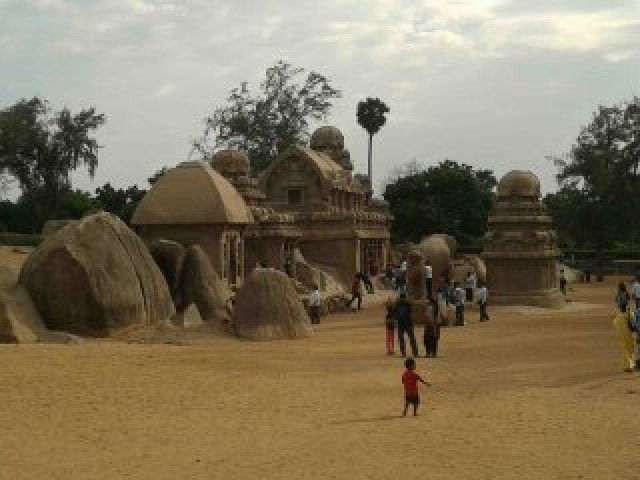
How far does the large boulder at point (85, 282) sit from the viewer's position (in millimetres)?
21062

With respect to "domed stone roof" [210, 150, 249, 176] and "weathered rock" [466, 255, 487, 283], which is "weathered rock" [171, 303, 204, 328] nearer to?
"domed stone roof" [210, 150, 249, 176]

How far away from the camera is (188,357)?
63.6 ft

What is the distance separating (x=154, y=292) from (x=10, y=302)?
3656 millimetres

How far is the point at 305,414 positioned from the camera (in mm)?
14016

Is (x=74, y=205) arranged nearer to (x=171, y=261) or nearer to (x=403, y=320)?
(x=171, y=261)

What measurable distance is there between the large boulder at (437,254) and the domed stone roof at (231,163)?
9.56 meters

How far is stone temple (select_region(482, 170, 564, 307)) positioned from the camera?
3569 centimetres

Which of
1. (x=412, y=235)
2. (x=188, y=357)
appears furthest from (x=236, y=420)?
(x=412, y=235)

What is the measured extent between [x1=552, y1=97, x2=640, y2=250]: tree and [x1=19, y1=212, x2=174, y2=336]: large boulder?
4116 centimetres

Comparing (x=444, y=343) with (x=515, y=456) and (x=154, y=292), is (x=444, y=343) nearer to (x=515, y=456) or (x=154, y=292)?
(x=154, y=292)

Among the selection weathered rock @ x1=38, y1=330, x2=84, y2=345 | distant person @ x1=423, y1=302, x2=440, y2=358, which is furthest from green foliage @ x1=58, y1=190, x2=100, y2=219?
distant person @ x1=423, y1=302, x2=440, y2=358

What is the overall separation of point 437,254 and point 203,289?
21.6m

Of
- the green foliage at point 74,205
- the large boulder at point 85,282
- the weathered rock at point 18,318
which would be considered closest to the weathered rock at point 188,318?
the large boulder at point 85,282

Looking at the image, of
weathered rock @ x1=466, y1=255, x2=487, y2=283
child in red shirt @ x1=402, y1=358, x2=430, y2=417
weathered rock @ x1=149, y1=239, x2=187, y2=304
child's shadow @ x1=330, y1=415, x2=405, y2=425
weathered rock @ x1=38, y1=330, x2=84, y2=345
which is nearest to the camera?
child's shadow @ x1=330, y1=415, x2=405, y2=425
